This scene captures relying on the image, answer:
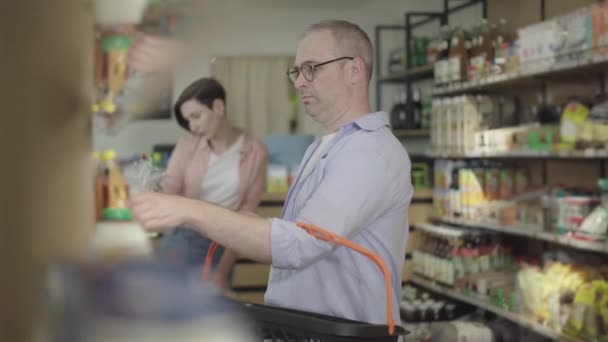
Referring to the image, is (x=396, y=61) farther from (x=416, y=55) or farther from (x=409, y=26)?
(x=416, y=55)

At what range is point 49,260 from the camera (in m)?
0.15

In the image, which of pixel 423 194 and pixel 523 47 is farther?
pixel 423 194

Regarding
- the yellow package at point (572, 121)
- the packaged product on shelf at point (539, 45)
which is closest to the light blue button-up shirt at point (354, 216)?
the yellow package at point (572, 121)

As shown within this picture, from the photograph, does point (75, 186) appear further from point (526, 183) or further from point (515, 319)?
point (526, 183)

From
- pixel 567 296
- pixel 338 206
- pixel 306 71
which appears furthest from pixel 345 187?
pixel 567 296

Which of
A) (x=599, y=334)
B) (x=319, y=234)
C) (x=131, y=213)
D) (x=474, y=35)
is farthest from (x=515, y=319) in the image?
(x=131, y=213)

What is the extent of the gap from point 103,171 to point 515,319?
3.36 m

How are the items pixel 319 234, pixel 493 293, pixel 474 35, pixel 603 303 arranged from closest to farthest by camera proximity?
pixel 319 234, pixel 603 303, pixel 493 293, pixel 474 35

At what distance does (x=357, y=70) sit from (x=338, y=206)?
0.90 feet

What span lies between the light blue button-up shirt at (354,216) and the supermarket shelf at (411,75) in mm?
3840

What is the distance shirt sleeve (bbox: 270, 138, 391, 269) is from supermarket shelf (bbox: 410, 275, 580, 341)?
85.8 inches

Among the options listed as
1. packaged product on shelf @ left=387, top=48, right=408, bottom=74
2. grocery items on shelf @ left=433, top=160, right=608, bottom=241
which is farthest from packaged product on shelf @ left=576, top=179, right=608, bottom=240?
packaged product on shelf @ left=387, top=48, right=408, bottom=74

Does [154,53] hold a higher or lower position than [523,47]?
lower

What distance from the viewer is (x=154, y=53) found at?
7.7 inches
